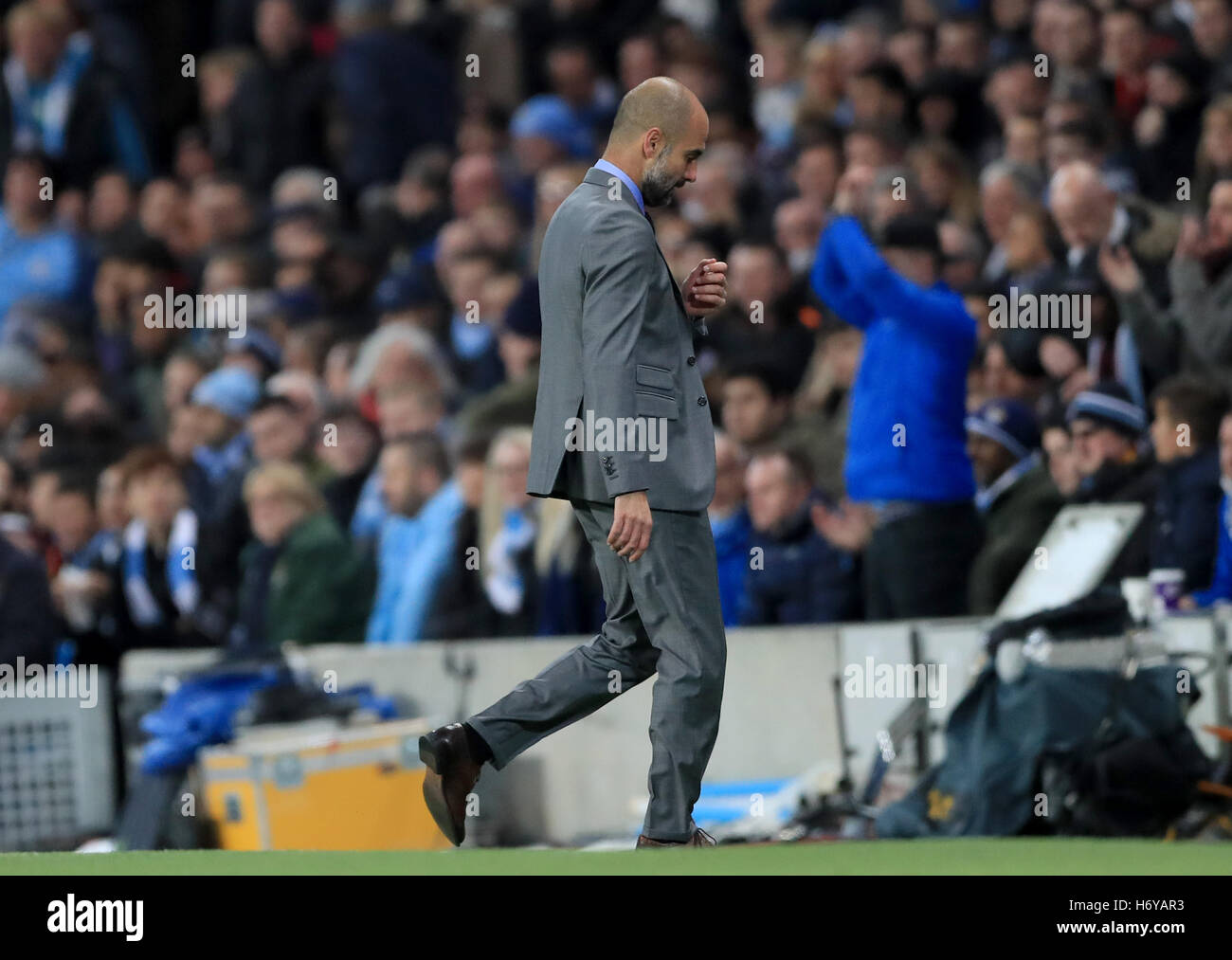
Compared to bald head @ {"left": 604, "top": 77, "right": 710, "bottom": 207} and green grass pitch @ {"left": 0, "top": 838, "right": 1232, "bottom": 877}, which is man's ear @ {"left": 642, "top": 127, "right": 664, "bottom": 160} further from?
green grass pitch @ {"left": 0, "top": 838, "right": 1232, "bottom": 877}

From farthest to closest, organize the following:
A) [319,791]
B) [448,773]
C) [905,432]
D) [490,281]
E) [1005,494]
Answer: [490,281] < [319,791] < [1005,494] < [905,432] < [448,773]

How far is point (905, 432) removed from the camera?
7.62m

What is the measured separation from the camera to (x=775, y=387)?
8469mm

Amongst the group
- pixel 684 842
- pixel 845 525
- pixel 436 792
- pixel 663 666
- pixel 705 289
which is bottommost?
pixel 684 842

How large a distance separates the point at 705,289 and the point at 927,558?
8.74ft

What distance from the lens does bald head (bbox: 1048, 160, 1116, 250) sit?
784 centimetres

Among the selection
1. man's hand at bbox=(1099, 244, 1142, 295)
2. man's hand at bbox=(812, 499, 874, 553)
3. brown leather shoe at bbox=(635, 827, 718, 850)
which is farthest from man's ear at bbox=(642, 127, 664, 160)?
man's hand at bbox=(1099, 244, 1142, 295)

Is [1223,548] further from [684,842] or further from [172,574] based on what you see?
[172,574]

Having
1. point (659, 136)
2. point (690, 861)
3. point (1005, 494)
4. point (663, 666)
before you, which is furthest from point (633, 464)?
point (1005, 494)

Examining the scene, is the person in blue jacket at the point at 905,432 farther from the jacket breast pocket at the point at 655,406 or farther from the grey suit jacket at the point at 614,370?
the jacket breast pocket at the point at 655,406
